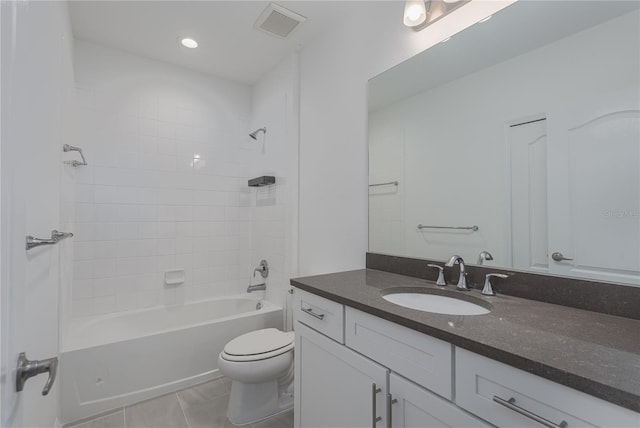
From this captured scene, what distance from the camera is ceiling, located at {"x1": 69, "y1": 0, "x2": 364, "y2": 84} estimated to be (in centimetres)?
192

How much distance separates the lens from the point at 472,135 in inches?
53.1

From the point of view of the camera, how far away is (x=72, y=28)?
7.13 ft

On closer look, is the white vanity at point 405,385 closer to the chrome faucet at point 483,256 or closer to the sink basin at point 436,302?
the sink basin at point 436,302

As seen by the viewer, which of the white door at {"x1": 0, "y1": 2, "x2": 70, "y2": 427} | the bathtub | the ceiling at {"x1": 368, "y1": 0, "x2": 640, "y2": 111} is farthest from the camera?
the bathtub

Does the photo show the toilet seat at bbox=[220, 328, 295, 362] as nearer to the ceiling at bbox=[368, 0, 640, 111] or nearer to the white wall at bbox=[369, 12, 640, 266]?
the white wall at bbox=[369, 12, 640, 266]

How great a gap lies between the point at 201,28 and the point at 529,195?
232 centimetres

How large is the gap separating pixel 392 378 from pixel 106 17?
2.76 metres

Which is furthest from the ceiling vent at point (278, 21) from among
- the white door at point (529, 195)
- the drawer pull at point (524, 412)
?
the drawer pull at point (524, 412)

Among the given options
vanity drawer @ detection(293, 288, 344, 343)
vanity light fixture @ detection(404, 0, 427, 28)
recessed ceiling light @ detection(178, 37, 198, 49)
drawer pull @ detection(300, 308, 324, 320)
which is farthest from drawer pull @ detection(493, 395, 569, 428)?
recessed ceiling light @ detection(178, 37, 198, 49)

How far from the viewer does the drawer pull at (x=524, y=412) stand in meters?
0.61


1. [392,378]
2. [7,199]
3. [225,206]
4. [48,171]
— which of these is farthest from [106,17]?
[392,378]

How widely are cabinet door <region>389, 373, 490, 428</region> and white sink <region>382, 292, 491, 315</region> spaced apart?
308mm

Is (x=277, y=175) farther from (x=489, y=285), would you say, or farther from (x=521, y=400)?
(x=521, y=400)

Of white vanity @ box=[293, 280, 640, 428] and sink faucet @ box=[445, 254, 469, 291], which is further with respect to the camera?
sink faucet @ box=[445, 254, 469, 291]
